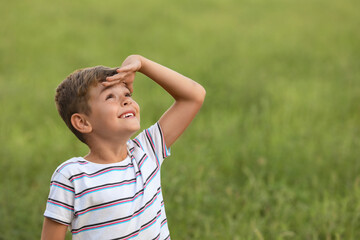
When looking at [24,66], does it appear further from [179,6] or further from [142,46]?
[179,6]

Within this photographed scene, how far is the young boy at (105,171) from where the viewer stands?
62.9 inches

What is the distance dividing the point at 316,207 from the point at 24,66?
13.7ft

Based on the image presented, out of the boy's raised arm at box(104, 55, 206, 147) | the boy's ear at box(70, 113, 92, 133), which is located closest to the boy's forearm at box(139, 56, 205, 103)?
the boy's raised arm at box(104, 55, 206, 147)

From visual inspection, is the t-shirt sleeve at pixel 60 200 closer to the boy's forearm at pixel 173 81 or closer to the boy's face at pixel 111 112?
the boy's face at pixel 111 112

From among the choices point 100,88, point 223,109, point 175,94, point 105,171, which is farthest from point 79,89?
point 223,109

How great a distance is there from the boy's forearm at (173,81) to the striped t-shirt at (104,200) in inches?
12.6

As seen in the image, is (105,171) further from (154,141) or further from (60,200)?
(154,141)

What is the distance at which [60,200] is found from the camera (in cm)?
158

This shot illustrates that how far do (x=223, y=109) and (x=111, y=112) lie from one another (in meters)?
3.43

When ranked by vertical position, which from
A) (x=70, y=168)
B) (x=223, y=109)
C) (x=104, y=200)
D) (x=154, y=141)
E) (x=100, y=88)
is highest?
(x=223, y=109)

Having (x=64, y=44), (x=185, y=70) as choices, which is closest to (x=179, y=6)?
(x=64, y=44)

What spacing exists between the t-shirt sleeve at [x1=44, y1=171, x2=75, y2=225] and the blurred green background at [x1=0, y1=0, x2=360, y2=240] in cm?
138

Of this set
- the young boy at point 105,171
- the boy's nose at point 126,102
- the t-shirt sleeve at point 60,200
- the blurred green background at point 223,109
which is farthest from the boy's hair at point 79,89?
the blurred green background at point 223,109

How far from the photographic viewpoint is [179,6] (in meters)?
9.57
